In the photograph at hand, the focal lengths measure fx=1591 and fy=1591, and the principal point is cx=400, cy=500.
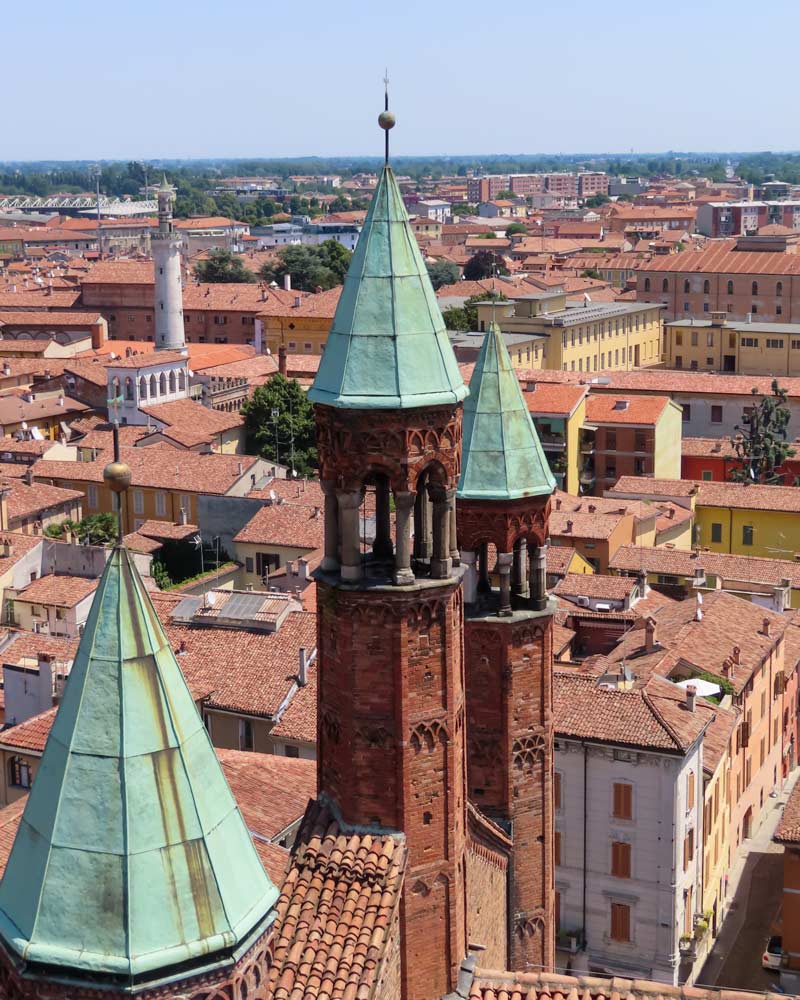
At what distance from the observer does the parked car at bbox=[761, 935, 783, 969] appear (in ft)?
89.0

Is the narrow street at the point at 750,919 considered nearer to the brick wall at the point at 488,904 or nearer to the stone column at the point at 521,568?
the brick wall at the point at 488,904

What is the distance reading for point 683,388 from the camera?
72938 millimetres

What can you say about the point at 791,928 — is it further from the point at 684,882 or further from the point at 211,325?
the point at 211,325

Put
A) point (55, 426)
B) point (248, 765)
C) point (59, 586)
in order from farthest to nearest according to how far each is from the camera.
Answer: point (55, 426) < point (59, 586) < point (248, 765)

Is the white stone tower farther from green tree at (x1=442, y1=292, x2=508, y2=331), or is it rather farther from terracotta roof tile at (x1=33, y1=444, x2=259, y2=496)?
terracotta roof tile at (x1=33, y1=444, x2=259, y2=496)

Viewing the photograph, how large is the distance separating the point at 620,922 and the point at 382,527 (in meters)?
14.8

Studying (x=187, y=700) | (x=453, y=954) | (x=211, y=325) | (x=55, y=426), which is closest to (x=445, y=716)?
(x=453, y=954)

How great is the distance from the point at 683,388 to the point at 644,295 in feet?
121

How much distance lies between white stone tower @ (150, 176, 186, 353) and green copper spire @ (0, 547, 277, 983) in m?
78.6

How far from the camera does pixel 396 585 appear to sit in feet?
46.8

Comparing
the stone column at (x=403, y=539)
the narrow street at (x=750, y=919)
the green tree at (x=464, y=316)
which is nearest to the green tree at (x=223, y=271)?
the green tree at (x=464, y=316)

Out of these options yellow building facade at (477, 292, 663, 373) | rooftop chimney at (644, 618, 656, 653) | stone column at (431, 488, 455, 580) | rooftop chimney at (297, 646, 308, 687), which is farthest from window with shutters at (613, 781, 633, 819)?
yellow building facade at (477, 292, 663, 373)

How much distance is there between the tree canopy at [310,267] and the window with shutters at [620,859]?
94.1 meters

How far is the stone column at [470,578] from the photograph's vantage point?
1858 cm
